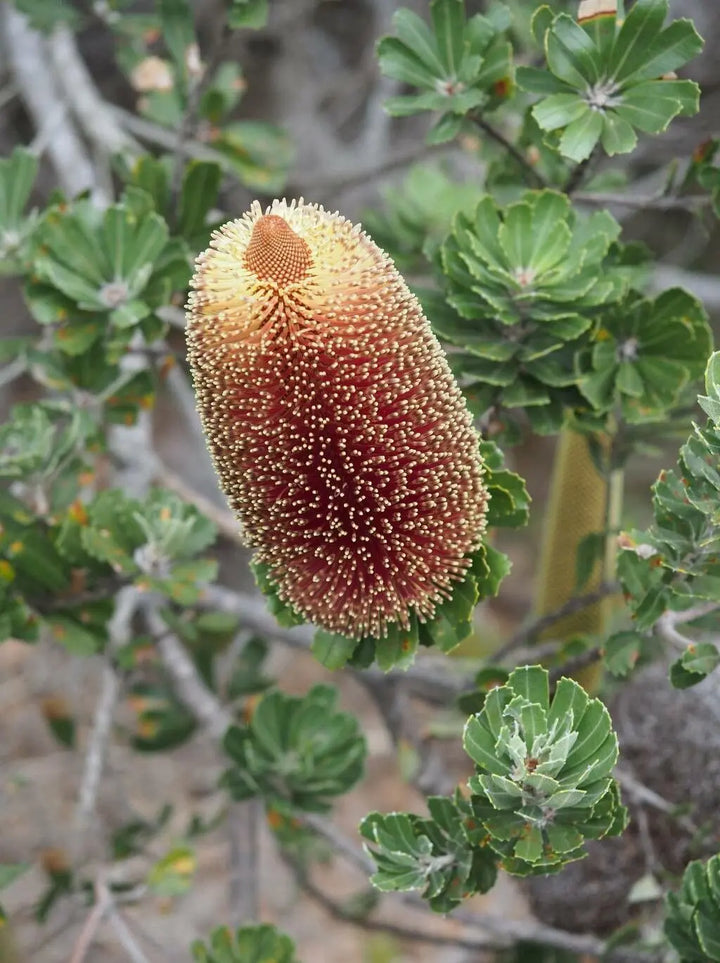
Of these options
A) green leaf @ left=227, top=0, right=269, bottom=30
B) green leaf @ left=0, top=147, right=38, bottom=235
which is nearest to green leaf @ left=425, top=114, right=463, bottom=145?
green leaf @ left=227, top=0, right=269, bottom=30

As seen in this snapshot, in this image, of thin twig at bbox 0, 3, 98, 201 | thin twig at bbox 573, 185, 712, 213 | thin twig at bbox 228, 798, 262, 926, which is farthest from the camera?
thin twig at bbox 0, 3, 98, 201

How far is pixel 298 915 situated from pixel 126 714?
2.98ft

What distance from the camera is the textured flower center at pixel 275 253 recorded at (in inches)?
29.6

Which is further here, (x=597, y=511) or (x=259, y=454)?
(x=597, y=511)

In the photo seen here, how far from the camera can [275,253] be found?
0.75 metres

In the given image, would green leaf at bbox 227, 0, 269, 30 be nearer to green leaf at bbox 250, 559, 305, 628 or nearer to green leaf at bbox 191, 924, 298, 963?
green leaf at bbox 250, 559, 305, 628

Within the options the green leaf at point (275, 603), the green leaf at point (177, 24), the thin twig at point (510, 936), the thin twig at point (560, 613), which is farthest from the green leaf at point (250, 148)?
the thin twig at point (510, 936)

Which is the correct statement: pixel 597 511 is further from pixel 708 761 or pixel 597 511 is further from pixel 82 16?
pixel 82 16

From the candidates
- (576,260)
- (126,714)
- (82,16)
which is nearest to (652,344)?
(576,260)

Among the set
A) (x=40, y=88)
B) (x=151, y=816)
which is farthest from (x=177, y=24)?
(x=151, y=816)

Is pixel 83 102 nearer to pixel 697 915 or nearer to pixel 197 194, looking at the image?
pixel 197 194

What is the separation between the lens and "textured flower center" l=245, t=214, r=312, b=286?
751mm

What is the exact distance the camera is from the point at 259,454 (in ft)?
2.74

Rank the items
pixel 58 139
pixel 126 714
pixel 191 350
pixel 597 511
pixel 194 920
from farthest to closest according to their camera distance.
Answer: pixel 126 714, pixel 194 920, pixel 58 139, pixel 597 511, pixel 191 350
